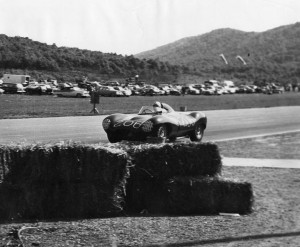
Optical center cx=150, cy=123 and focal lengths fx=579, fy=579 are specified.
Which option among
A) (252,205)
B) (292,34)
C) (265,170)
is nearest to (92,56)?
(265,170)

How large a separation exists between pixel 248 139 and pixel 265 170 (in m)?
7.38

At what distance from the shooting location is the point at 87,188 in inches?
282

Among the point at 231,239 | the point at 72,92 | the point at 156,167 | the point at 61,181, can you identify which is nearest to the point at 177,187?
the point at 156,167

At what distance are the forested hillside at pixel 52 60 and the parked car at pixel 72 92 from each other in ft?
7.38

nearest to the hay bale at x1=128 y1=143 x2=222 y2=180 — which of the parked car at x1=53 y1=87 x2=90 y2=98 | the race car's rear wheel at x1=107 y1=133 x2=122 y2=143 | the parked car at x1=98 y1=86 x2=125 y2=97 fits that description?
the race car's rear wheel at x1=107 y1=133 x2=122 y2=143

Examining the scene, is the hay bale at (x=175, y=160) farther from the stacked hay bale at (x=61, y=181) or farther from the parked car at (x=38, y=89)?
the parked car at (x=38, y=89)

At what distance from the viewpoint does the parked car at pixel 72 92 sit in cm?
4575

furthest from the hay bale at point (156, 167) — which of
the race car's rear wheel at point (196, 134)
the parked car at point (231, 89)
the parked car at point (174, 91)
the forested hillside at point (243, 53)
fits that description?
the forested hillside at point (243, 53)

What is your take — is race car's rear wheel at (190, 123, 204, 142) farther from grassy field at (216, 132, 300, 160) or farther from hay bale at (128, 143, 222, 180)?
hay bale at (128, 143, 222, 180)

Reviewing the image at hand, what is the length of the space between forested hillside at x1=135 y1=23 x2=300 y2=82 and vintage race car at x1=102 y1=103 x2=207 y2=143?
3025 inches

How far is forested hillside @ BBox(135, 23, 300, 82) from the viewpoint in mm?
97625

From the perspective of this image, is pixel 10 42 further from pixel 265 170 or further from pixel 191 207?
pixel 191 207

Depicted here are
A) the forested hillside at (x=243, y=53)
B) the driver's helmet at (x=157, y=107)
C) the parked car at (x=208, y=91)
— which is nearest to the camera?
the driver's helmet at (x=157, y=107)

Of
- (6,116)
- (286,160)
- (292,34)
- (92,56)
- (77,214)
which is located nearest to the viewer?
(77,214)
